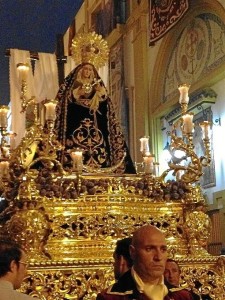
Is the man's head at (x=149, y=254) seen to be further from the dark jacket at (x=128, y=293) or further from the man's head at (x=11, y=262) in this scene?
the man's head at (x=11, y=262)

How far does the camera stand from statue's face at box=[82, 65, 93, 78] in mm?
6863

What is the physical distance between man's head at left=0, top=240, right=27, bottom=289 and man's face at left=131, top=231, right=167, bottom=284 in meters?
0.53

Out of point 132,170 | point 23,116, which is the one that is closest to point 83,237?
point 132,170

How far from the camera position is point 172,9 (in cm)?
1231

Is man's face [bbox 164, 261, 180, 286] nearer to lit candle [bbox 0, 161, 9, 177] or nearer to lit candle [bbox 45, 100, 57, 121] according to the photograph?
lit candle [bbox 45, 100, 57, 121]

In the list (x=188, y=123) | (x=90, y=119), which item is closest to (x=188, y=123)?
(x=188, y=123)

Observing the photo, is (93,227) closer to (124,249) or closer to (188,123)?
(188,123)

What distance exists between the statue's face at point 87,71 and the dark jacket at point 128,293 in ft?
15.3

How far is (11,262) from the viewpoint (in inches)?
98.3

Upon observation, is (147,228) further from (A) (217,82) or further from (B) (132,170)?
(A) (217,82)

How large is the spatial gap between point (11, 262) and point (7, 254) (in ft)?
0.12

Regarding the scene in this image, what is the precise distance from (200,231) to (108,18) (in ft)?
41.6

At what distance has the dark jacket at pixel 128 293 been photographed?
7.47 ft

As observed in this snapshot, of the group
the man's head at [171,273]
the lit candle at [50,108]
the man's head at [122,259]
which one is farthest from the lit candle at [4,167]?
the man's head at [122,259]
